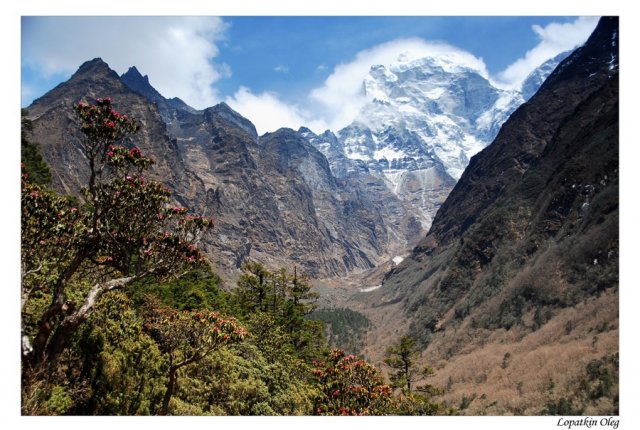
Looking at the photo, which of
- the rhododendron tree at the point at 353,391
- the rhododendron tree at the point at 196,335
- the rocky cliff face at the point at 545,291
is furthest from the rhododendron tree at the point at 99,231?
the rocky cliff face at the point at 545,291

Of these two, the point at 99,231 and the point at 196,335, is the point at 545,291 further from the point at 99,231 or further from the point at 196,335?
the point at 99,231

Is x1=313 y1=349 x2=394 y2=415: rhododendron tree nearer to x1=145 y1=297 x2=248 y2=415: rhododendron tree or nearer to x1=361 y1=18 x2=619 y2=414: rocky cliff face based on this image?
x1=145 y1=297 x2=248 y2=415: rhododendron tree

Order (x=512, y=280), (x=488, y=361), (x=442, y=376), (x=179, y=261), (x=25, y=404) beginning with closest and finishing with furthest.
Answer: (x=25, y=404) < (x=179, y=261) < (x=488, y=361) < (x=442, y=376) < (x=512, y=280)

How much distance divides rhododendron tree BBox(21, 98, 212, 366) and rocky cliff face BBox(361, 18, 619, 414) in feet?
94.5

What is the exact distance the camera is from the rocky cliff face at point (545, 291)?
4034 cm

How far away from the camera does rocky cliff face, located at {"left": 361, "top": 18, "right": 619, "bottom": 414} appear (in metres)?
40.3

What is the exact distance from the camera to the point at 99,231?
14555mm

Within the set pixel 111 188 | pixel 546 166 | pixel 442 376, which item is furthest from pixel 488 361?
pixel 546 166

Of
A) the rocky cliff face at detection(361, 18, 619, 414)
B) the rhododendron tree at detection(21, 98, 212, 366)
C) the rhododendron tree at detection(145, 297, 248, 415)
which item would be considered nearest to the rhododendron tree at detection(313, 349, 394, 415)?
the rhododendron tree at detection(145, 297, 248, 415)

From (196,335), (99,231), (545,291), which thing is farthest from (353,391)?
(545,291)

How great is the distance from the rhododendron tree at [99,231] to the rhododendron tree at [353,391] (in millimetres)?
7228
